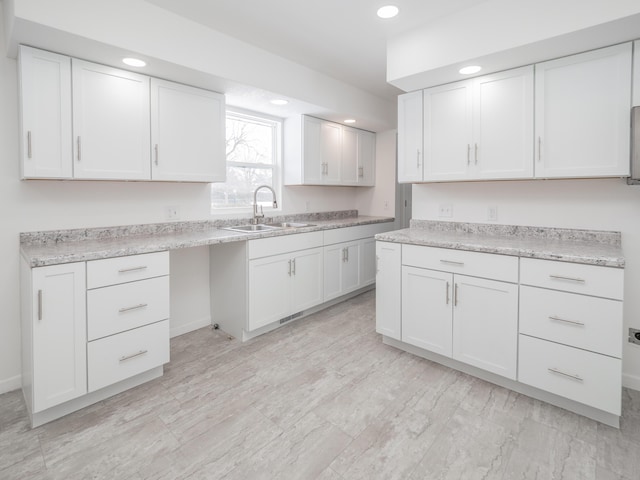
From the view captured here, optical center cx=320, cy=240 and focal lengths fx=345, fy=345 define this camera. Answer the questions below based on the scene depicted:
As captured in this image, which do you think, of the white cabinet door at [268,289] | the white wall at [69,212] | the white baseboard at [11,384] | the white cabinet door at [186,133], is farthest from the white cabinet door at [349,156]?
the white baseboard at [11,384]

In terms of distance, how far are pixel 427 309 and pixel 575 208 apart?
4.02 ft

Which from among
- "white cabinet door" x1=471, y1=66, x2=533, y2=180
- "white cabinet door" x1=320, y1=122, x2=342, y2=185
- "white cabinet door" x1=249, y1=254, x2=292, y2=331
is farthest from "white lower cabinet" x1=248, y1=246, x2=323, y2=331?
"white cabinet door" x1=471, y1=66, x2=533, y2=180

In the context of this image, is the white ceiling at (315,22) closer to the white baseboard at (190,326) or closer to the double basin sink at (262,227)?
the double basin sink at (262,227)

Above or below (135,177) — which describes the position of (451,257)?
below

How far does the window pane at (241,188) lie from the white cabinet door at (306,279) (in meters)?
0.84

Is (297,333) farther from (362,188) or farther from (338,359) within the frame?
(362,188)

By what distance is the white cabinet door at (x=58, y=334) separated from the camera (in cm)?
176

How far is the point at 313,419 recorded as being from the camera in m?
1.89

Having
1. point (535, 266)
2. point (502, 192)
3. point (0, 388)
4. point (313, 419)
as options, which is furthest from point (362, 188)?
point (0, 388)

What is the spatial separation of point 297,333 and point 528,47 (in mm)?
2649

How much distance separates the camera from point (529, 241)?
2.39 meters

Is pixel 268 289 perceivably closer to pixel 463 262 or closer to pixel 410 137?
pixel 463 262

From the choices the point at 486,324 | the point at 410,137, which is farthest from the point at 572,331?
the point at 410,137

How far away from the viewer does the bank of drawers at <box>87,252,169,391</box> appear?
1.94 meters
